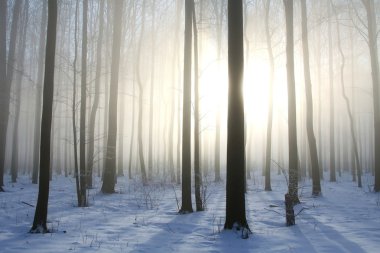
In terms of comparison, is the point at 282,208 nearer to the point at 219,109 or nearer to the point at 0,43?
the point at 219,109

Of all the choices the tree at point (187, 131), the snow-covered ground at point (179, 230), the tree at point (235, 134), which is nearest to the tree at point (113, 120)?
the snow-covered ground at point (179, 230)

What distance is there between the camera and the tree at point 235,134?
20.9ft

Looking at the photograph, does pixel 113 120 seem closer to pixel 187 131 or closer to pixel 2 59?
pixel 2 59

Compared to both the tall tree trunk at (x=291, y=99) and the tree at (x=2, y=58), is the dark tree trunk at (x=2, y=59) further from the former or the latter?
the tall tree trunk at (x=291, y=99)

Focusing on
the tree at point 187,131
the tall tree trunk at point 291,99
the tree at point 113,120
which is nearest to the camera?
the tree at point 187,131

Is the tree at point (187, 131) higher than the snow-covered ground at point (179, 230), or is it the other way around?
the tree at point (187, 131)

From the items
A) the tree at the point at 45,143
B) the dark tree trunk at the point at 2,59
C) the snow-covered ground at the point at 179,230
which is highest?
the dark tree trunk at the point at 2,59

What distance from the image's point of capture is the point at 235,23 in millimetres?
6648

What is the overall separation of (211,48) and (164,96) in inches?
401

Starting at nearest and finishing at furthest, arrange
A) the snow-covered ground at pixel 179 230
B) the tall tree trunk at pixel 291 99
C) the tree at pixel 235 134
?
the snow-covered ground at pixel 179 230 → the tree at pixel 235 134 → the tall tree trunk at pixel 291 99

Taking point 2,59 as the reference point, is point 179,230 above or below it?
below

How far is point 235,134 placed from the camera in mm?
6441

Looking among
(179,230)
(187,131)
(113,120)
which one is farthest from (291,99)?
(113,120)

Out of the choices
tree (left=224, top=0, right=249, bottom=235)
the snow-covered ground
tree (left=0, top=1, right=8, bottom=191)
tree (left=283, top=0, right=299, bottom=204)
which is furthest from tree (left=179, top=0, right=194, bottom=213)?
tree (left=0, top=1, right=8, bottom=191)
